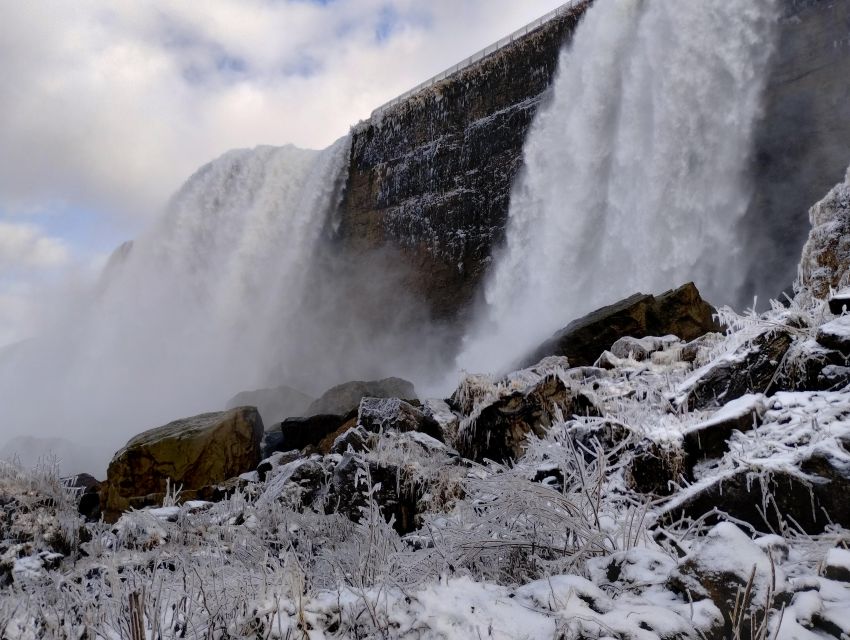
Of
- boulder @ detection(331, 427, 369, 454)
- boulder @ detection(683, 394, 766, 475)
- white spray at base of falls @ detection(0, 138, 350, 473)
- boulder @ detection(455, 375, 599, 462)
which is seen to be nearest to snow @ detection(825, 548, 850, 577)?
boulder @ detection(683, 394, 766, 475)

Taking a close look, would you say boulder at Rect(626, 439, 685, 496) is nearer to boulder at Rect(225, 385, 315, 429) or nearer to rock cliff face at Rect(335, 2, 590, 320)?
boulder at Rect(225, 385, 315, 429)

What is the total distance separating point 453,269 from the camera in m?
25.2

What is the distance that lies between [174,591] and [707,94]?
1690 cm

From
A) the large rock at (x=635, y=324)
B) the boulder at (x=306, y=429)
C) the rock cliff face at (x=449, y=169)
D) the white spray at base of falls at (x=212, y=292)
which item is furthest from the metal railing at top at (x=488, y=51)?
the boulder at (x=306, y=429)

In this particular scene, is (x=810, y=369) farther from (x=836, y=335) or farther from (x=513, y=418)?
(x=513, y=418)

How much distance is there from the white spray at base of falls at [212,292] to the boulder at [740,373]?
85.0ft

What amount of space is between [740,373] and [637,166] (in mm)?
13604

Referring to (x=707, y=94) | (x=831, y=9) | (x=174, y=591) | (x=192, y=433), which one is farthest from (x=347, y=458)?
(x=831, y=9)

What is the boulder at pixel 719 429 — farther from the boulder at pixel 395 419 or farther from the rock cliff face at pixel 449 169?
the rock cliff face at pixel 449 169

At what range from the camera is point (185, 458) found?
10586 millimetres

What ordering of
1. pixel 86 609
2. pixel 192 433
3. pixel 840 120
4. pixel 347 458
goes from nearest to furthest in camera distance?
pixel 86 609 → pixel 347 458 → pixel 192 433 → pixel 840 120

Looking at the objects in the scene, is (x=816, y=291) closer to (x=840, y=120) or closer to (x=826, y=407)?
(x=826, y=407)

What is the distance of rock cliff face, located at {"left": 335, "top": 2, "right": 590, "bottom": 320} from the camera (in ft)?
76.1

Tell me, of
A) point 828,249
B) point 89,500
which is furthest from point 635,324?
point 89,500
